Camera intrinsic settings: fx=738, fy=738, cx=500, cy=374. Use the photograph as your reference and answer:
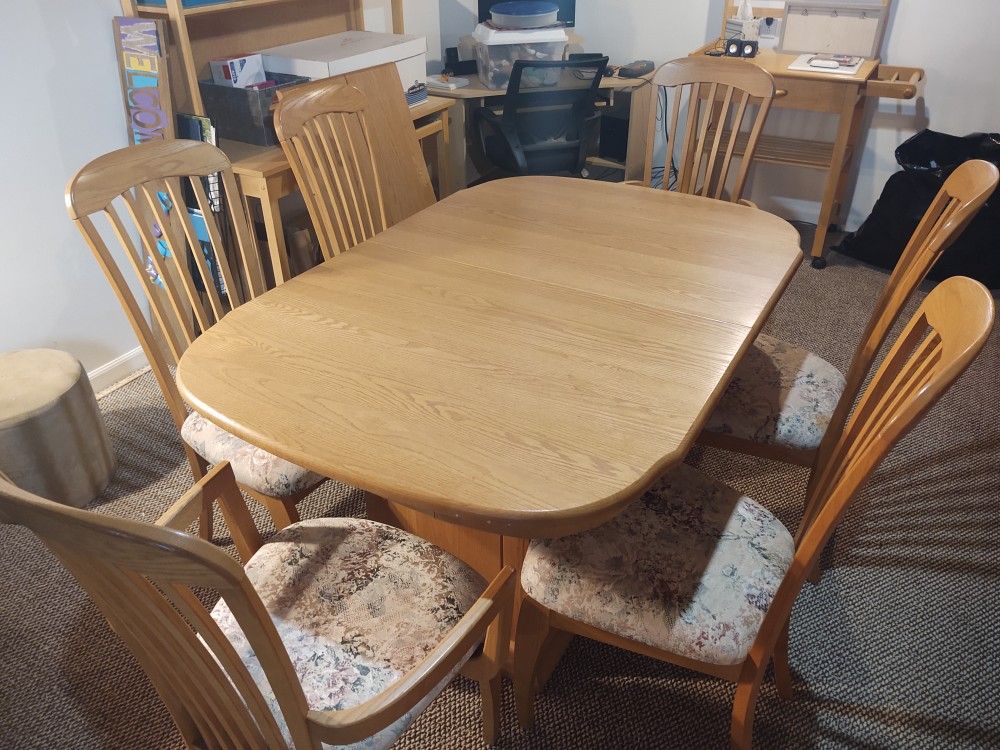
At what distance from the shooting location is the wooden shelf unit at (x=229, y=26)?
218cm

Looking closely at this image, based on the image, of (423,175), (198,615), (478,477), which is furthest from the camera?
(423,175)

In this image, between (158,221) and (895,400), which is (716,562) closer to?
(895,400)

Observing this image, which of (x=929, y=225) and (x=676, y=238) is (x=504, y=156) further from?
(x=929, y=225)

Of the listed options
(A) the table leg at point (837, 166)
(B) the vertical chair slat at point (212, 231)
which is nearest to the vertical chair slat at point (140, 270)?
(B) the vertical chair slat at point (212, 231)

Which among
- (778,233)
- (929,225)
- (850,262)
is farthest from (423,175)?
(850,262)

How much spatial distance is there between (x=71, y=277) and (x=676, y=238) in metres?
1.81

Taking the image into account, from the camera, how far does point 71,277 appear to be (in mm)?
2266

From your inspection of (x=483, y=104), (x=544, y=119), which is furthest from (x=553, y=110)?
(x=483, y=104)

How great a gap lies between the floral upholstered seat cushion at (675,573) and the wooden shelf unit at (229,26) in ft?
6.11

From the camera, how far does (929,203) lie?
2.98 m

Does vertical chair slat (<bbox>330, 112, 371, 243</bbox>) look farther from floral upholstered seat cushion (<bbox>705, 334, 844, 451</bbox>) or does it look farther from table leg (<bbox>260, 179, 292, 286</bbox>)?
floral upholstered seat cushion (<bbox>705, 334, 844, 451</bbox>)

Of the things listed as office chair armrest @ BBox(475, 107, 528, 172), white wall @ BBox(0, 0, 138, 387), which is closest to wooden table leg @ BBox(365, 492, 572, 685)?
white wall @ BBox(0, 0, 138, 387)

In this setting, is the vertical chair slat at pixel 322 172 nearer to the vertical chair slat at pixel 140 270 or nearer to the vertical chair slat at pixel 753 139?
the vertical chair slat at pixel 140 270

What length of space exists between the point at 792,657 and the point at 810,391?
0.57m
